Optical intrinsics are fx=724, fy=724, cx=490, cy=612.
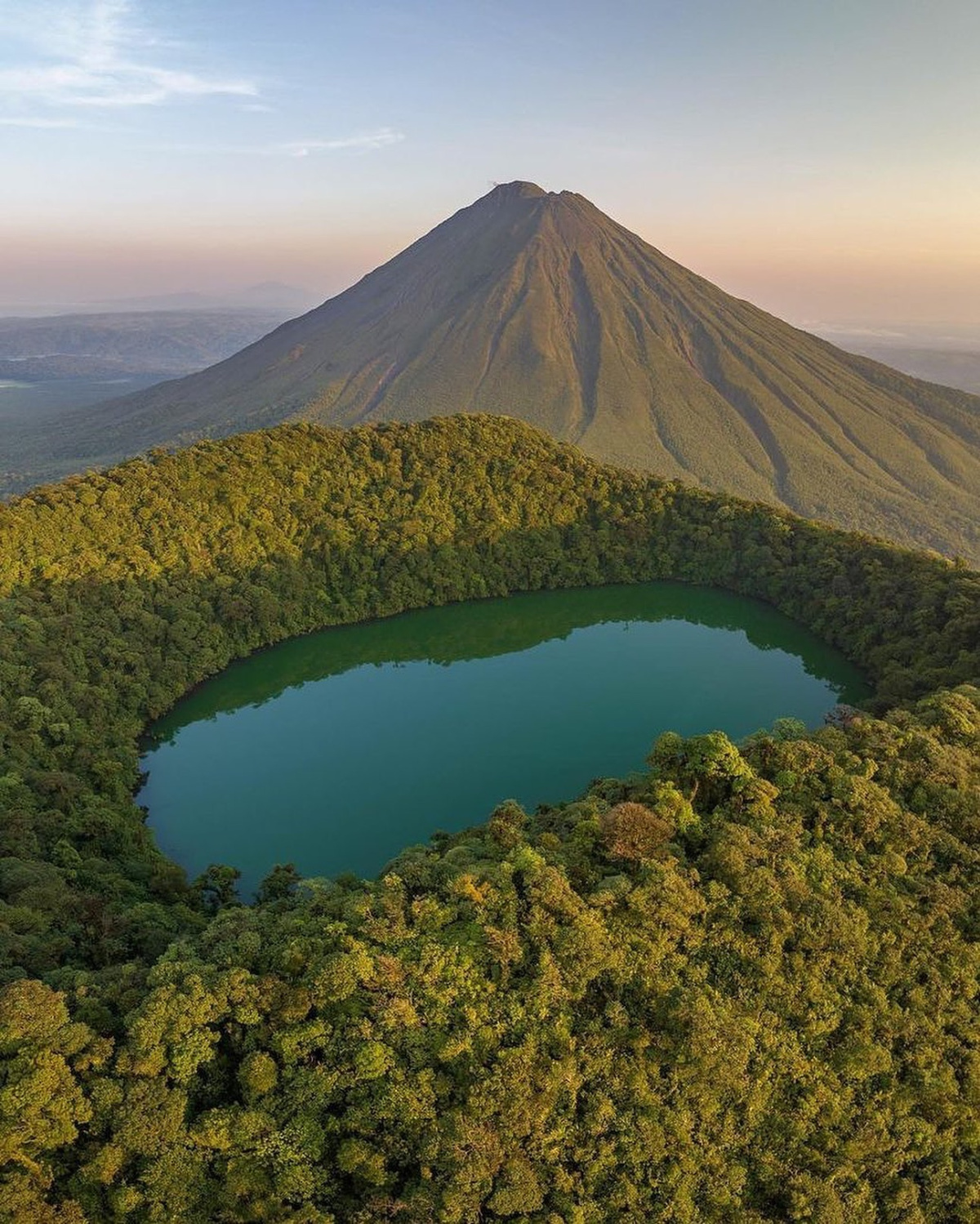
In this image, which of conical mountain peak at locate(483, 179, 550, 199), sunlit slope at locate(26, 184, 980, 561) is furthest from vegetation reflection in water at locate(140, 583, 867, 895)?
conical mountain peak at locate(483, 179, 550, 199)

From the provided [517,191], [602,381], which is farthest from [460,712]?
[517,191]

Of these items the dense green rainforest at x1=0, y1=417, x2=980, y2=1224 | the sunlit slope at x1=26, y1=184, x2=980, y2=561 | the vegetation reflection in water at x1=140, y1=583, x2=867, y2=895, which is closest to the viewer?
the dense green rainforest at x1=0, y1=417, x2=980, y2=1224

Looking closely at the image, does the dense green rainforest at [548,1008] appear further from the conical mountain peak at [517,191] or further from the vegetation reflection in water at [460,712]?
the conical mountain peak at [517,191]

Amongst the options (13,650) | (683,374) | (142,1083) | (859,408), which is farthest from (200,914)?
(859,408)

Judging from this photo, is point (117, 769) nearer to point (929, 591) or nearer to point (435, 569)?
point (435, 569)

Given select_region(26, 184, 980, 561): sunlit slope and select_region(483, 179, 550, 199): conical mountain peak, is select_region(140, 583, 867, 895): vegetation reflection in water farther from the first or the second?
select_region(483, 179, 550, 199): conical mountain peak

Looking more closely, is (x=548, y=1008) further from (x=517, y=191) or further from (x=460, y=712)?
(x=517, y=191)
